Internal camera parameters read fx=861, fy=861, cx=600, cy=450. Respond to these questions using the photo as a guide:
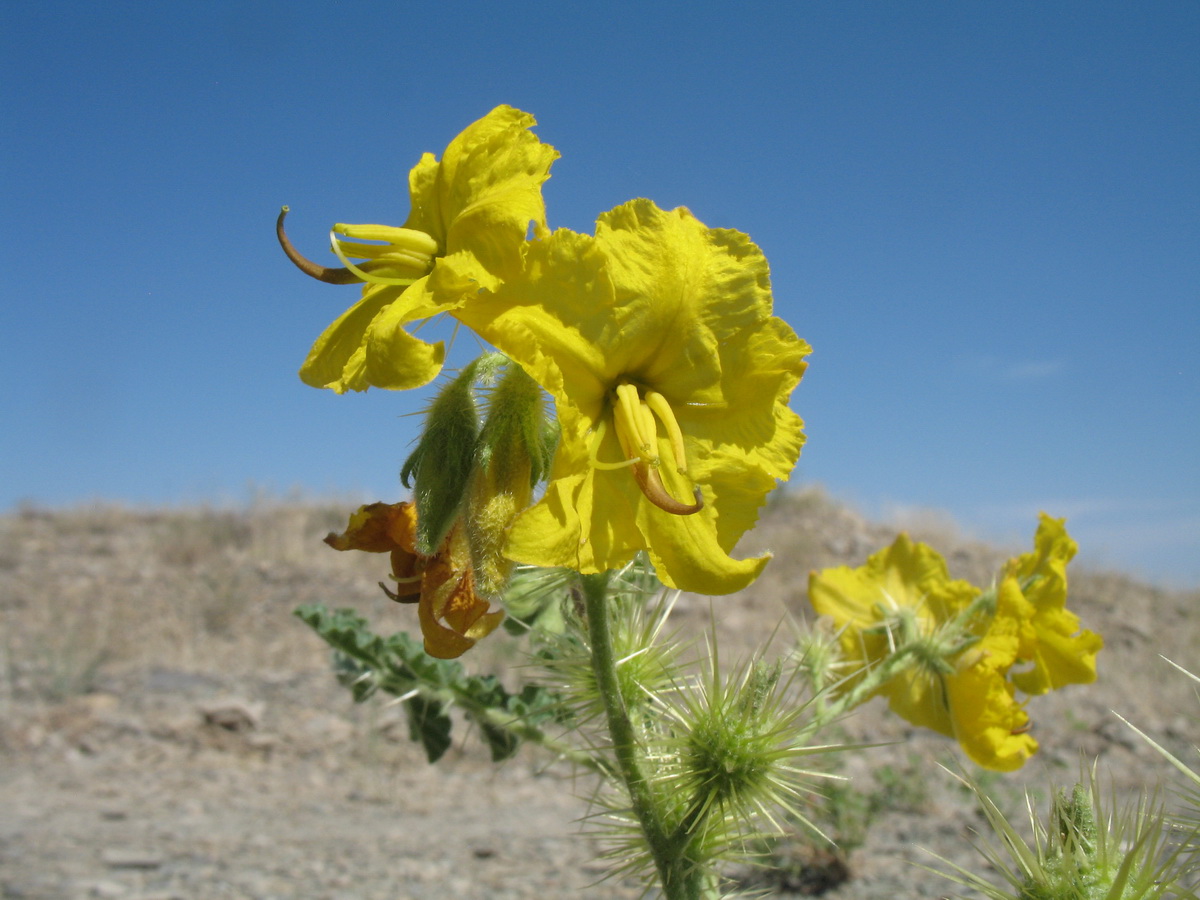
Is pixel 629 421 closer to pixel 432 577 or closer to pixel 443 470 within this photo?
pixel 443 470

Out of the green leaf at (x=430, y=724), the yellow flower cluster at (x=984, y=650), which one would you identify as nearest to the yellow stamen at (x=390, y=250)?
the green leaf at (x=430, y=724)

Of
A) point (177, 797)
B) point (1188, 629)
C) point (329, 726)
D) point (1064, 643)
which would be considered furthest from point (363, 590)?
point (1188, 629)

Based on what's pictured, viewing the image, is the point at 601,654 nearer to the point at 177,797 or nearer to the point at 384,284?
the point at 384,284

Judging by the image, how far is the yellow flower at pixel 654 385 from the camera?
4.14 ft

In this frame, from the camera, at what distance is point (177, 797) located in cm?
557

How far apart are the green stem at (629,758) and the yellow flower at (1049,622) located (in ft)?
3.89

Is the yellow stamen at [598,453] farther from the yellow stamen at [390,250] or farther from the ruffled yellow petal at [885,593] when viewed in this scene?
the ruffled yellow petal at [885,593]

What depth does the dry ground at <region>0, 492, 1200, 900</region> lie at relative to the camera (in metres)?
4.44

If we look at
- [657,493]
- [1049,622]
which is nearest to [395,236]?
[657,493]

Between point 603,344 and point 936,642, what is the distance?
149 centimetres

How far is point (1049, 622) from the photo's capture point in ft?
7.52

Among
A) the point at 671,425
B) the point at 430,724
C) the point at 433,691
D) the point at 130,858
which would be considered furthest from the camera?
the point at 130,858

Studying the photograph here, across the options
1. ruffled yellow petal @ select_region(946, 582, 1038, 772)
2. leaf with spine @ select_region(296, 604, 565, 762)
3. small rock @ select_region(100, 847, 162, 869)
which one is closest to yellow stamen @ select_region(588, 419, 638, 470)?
leaf with spine @ select_region(296, 604, 565, 762)

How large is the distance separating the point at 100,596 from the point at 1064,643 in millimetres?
10718
